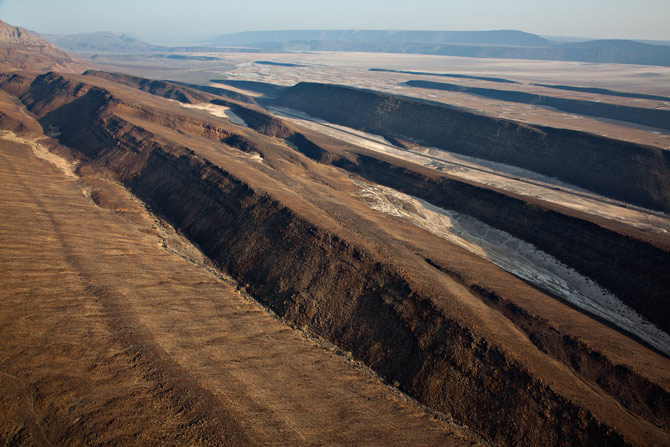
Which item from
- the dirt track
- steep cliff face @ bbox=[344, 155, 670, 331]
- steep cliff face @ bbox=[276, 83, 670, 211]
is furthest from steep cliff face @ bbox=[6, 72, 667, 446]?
steep cliff face @ bbox=[276, 83, 670, 211]

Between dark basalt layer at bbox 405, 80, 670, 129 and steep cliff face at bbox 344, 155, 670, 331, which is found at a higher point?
dark basalt layer at bbox 405, 80, 670, 129

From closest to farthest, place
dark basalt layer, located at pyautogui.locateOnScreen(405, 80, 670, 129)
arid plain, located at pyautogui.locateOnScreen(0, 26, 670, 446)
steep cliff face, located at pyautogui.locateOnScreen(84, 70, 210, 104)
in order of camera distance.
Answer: arid plain, located at pyautogui.locateOnScreen(0, 26, 670, 446) < dark basalt layer, located at pyautogui.locateOnScreen(405, 80, 670, 129) < steep cliff face, located at pyautogui.locateOnScreen(84, 70, 210, 104)

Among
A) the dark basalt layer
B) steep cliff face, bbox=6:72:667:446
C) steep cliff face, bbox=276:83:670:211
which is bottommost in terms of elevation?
steep cliff face, bbox=6:72:667:446

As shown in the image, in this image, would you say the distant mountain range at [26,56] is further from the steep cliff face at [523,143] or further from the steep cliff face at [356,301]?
the steep cliff face at [356,301]

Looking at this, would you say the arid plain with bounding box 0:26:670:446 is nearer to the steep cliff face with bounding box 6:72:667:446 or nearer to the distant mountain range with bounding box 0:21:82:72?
the steep cliff face with bounding box 6:72:667:446

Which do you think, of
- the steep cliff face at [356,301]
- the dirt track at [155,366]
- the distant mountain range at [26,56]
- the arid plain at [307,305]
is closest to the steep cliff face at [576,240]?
the arid plain at [307,305]

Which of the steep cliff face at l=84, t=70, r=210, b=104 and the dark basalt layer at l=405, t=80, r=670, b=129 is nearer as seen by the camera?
the dark basalt layer at l=405, t=80, r=670, b=129
